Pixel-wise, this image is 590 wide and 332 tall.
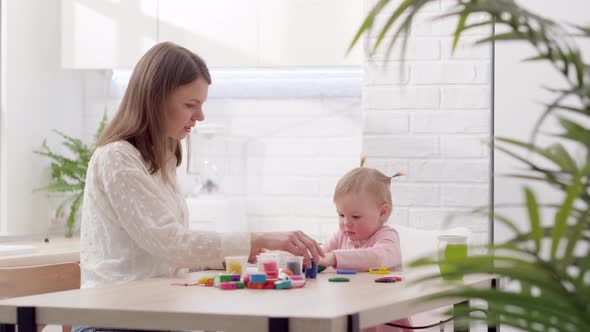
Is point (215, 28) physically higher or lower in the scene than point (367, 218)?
higher

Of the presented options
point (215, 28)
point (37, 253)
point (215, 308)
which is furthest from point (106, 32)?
point (215, 308)

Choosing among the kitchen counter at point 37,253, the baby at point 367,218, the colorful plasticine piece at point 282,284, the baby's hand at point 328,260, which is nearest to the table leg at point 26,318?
the colorful plasticine piece at point 282,284

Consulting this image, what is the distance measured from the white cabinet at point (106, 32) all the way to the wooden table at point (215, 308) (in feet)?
7.25

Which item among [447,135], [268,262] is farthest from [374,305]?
[447,135]

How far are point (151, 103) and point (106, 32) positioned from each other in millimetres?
1878

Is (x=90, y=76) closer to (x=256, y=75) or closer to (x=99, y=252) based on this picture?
(x=256, y=75)

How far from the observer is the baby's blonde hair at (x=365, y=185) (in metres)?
2.46

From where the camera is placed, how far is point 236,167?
418 centimetres

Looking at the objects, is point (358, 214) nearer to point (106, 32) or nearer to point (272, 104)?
point (272, 104)

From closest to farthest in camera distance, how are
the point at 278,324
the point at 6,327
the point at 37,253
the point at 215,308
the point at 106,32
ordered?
the point at 278,324 < the point at 215,308 < the point at 6,327 < the point at 37,253 < the point at 106,32

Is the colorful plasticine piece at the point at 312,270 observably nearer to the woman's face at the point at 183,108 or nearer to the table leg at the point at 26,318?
the woman's face at the point at 183,108

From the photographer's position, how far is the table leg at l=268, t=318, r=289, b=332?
136cm

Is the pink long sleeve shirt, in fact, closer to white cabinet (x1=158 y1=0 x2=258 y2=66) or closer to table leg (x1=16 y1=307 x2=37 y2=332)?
table leg (x1=16 y1=307 x2=37 y2=332)

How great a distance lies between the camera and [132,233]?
2016mm
